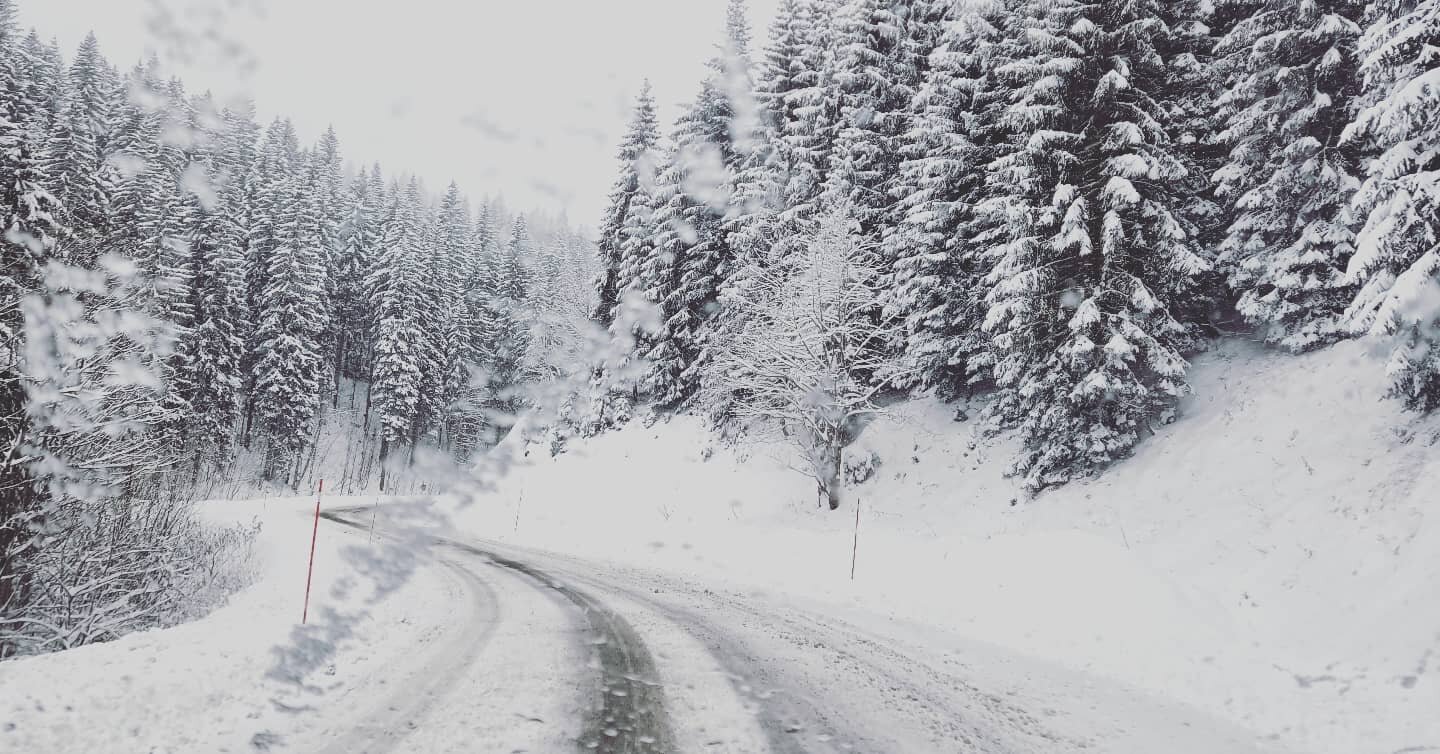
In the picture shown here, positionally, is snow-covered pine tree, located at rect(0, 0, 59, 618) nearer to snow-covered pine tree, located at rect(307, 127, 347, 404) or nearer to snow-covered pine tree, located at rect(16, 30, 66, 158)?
snow-covered pine tree, located at rect(16, 30, 66, 158)

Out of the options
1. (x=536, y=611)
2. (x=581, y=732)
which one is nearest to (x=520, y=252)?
(x=536, y=611)

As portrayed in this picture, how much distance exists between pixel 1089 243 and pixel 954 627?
28.1 ft

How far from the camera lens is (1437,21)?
8914 millimetres

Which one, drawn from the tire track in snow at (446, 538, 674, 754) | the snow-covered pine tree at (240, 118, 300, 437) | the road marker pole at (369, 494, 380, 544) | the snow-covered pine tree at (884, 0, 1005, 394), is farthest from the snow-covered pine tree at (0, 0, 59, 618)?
the snow-covered pine tree at (240, 118, 300, 437)

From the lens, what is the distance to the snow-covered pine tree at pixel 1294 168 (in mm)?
12805

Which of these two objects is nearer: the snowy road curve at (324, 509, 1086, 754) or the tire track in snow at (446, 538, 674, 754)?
the tire track in snow at (446, 538, 674, 754)

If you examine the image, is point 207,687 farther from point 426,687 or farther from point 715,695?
point 715,695

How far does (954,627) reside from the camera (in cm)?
878

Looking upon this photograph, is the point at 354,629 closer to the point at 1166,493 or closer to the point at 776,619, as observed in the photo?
the point at 776,619

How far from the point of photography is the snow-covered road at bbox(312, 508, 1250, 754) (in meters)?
4.40

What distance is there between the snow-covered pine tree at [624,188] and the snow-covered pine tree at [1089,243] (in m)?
18.0

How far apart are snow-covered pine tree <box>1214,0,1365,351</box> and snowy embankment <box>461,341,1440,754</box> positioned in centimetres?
118

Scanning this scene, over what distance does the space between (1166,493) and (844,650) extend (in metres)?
8.81

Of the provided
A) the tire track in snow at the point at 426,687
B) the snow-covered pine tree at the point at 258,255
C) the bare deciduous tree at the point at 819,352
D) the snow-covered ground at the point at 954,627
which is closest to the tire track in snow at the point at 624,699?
the snow-covered ground at the point at 954,627
